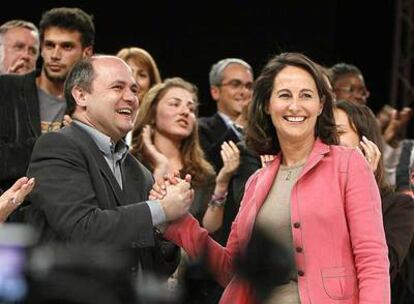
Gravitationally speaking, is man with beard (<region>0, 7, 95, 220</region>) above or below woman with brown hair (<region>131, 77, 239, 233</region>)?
above

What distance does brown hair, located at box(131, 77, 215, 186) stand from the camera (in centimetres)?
461

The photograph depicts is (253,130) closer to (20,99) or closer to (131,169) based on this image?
(131,169)

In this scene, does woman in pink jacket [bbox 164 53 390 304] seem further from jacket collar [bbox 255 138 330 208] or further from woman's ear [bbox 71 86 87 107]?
woman's ear [bbox 71 86 87 107]

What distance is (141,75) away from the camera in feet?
17.0

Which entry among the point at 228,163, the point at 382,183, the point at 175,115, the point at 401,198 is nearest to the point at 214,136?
the point at 175,115

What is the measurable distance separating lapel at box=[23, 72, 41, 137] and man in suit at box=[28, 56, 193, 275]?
29.6 inches

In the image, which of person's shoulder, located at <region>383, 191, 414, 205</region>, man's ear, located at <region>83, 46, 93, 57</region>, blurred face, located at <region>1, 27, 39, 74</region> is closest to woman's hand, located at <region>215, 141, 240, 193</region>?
man's ear, located at <region>83, 46, 93, 57</region>

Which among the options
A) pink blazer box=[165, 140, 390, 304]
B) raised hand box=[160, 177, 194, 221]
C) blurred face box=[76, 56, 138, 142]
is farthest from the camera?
blurred face box=[76, 56, 138, 142]

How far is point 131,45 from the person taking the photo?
709cm

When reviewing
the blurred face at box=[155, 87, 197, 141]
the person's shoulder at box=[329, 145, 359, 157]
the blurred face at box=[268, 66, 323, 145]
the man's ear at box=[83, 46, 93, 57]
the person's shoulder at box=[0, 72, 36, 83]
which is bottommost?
the blurred face at box=[155, 87, 197, 141]

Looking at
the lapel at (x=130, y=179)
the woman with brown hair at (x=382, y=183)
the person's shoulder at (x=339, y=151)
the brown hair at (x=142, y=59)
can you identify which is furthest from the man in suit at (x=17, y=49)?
the person's shoulder at (x=339, y=151)

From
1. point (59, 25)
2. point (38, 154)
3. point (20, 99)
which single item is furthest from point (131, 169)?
point (59, 25)

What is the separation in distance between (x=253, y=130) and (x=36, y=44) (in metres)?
2.12

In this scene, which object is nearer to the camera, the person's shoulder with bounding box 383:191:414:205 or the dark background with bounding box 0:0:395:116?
the person's shoulder with bounding box 383:191:414:205
